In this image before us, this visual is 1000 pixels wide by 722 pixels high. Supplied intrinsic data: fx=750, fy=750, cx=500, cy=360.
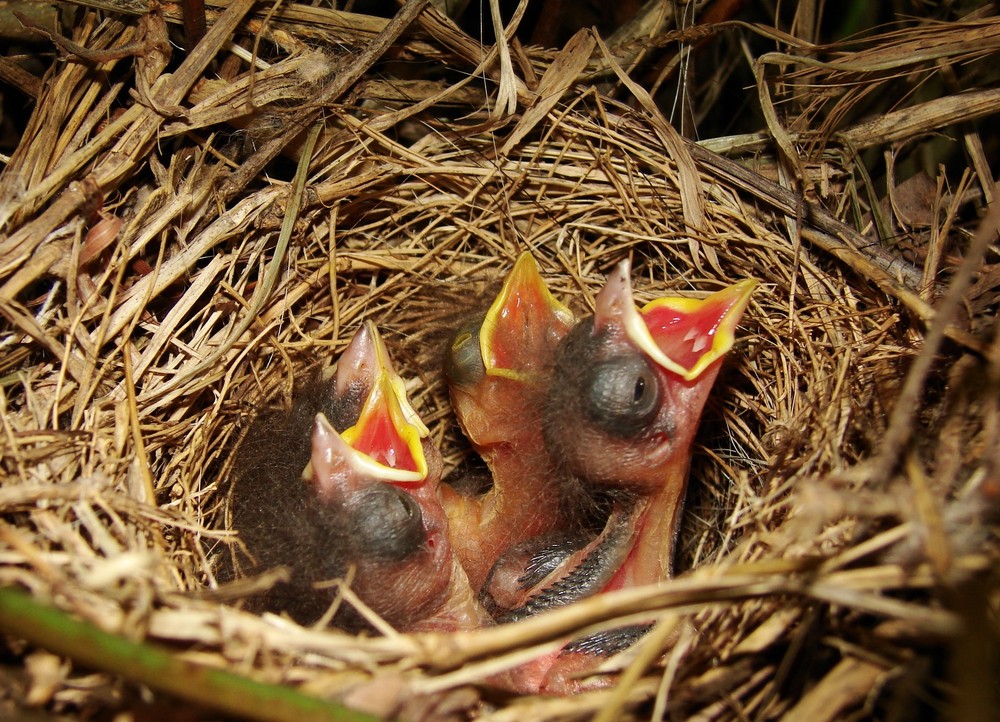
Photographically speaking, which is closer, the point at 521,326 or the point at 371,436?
the point at 371,436

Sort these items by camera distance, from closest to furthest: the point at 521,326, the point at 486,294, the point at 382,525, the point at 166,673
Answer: the point at 166,673, the point at 382,525, the point at 521,326, the point at 486,294

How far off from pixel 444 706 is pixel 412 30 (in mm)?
1195

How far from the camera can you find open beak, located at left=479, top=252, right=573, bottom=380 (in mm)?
1360

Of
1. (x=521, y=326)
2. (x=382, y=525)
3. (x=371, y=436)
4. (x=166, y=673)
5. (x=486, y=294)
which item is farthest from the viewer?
(x=486, y=294)

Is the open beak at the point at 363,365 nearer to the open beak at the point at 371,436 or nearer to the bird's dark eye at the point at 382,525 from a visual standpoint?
the open beak at the point at 371,436

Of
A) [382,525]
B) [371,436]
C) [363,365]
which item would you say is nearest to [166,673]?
[382,525]

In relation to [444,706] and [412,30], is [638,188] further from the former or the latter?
[444,706]

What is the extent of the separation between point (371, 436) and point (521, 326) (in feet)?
1.11

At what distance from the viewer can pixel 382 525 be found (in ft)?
3.82

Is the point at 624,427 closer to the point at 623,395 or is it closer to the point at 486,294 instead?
the point at 623,395

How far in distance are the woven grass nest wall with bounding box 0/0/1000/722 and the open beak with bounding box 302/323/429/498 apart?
0.20 metres

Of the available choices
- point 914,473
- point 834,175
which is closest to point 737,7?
point 834,175

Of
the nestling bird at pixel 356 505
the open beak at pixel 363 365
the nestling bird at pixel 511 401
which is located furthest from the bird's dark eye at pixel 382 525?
the nestling bird at pixel 511 401

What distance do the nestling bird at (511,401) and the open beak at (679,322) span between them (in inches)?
7.3
